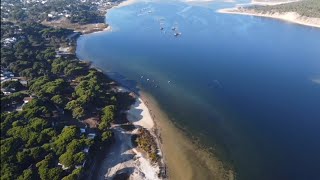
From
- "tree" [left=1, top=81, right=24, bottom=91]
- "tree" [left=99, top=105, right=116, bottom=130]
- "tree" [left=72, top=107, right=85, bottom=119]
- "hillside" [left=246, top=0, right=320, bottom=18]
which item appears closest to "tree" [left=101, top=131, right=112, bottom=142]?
"tree" [left=99, top=105, right=116, bottom=130]

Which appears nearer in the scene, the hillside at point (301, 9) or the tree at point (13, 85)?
the tree at point (13, 85)

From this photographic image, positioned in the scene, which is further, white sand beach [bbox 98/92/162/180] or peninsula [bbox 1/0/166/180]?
white sand beach [bbox 98/92/162/180]

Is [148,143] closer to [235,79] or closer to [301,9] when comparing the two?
[235,79]

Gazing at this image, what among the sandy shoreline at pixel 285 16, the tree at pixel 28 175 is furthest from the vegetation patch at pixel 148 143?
the sandy shoreline at pixel 285 16

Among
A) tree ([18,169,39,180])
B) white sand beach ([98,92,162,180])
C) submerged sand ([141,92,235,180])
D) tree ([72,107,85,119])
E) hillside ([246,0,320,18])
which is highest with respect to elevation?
hillside ([246,0,320,18])

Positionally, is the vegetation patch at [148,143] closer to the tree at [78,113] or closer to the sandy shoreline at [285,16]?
the tree at [78,113]

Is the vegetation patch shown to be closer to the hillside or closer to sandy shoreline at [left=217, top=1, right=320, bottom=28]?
sandy shoreline at [left=217, top=1, right=320, bottom=28]

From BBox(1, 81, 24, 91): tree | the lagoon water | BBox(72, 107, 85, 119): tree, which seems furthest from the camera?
BBox(1, 81, 24, 91): tree

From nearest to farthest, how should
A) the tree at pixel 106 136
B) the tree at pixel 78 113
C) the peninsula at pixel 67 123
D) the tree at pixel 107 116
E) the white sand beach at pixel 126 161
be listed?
1. the peninsula at pixel 67 123
2. the white sand beach at pixel 126 161
3. the tree at pixel 106 136
4. the tree at pixel 107 116
5. the tree at pixel 78 113
